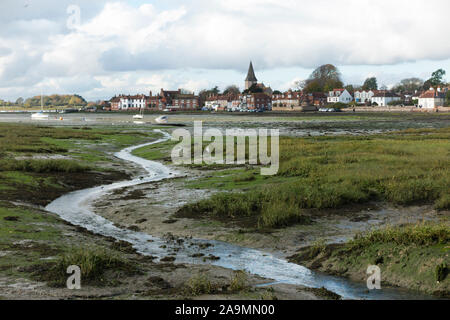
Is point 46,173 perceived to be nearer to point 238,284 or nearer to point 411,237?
point 238,284

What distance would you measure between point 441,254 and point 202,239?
349 inches

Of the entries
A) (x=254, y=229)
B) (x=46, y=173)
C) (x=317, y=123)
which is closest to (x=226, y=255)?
(x=254, y=229)

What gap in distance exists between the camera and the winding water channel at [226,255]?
41.6ft

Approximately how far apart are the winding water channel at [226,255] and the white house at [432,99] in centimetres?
17470

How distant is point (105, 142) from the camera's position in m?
61.7

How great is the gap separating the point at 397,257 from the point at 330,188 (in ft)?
31.0

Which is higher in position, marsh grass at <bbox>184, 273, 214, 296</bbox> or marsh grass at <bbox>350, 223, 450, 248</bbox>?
marsh grass at <bbox>350, 223, 450, 248</bbox>

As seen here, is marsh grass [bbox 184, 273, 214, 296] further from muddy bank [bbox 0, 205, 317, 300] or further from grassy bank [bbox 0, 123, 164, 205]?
grassy bank [bbox 0, 123, 164, 205]

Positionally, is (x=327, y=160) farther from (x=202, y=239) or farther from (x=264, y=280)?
(x=264, y=280)

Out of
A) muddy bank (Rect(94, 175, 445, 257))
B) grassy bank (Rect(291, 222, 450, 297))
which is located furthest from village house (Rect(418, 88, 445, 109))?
grassy bank (Rect(291, 222, 450, 297))

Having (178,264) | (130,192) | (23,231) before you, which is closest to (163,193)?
Answer: (130,192)

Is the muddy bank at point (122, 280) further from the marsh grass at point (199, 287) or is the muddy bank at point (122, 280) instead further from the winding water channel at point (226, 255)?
the winding water channel at point (226, 255)

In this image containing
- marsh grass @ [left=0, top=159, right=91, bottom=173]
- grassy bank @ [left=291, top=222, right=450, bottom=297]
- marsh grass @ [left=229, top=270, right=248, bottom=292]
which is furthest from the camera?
marsh grass @ [left=0, top=159, right=91, bottom=173]

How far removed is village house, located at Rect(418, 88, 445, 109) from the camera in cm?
17638
